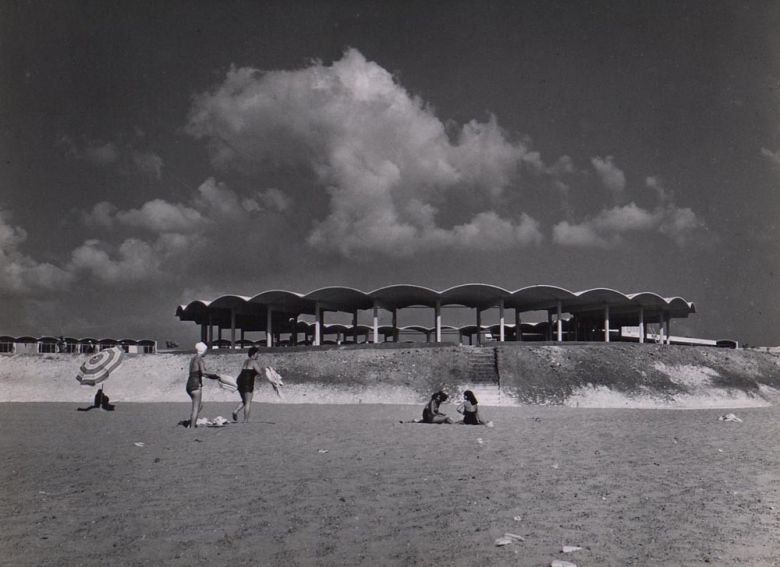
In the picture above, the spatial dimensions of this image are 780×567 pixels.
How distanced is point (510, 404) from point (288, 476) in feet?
62.4

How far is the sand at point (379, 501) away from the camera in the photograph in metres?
4.90

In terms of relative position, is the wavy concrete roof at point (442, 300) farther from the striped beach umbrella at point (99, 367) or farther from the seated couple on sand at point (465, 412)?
the seated couple on sand at point (465, 412)

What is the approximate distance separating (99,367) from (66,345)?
46578 mm

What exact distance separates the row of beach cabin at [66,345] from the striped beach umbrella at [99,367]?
108ft

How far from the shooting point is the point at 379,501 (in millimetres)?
6402

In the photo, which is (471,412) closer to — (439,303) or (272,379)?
(272,379)

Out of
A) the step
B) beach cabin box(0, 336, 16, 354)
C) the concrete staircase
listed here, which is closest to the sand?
the step

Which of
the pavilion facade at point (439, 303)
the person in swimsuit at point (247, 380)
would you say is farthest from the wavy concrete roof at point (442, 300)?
the person in swimsuit at point (247, 380)

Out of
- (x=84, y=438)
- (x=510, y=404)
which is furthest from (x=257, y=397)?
(x=84, y=438)

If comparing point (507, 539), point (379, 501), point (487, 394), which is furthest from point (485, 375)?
point (507, 539)

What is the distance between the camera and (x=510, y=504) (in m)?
6.40

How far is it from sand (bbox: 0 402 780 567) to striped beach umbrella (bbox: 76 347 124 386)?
7.15 m

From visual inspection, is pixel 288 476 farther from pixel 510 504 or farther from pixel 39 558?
pixel 39 558

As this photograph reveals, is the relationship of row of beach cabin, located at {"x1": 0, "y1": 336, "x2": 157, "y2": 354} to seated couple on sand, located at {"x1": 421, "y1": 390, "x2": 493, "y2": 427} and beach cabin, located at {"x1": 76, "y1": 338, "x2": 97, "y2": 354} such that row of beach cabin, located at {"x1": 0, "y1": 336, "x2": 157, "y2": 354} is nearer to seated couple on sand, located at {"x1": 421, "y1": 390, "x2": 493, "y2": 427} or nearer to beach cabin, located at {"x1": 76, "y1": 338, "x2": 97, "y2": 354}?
beach cabin, located at {"x1": 76, "y1": 338, "x2": 97, "y2": 354}
